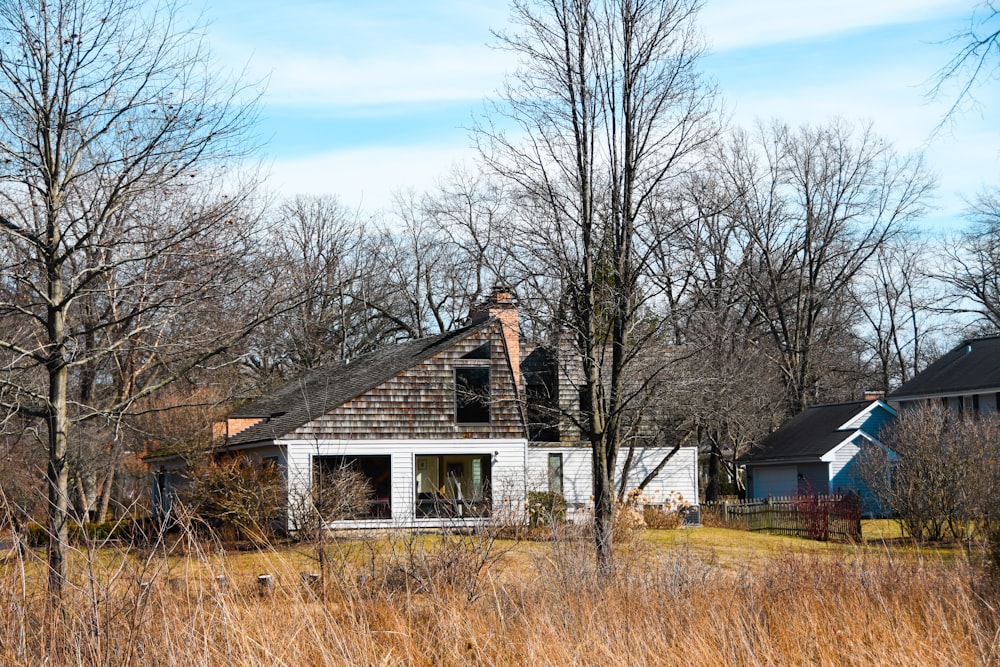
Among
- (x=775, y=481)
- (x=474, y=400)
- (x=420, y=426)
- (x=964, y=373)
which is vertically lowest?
(x=775, y=481)

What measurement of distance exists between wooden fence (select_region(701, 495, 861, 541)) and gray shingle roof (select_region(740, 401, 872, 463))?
Answer: 232 inches

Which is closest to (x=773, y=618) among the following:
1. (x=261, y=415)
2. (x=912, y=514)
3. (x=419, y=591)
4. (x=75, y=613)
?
(x=419, y=591)

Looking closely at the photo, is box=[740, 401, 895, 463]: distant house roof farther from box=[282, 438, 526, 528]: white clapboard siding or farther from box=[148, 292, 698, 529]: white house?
box=[282, 438, 526, 528]: white clapboard siding

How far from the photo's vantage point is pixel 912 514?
22188mm

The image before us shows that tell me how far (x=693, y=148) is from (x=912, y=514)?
13010mm

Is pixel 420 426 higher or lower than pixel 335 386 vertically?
lower

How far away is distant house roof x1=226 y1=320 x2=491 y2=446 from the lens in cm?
2772

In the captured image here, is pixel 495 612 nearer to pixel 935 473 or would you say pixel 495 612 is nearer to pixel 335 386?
pixel 935 473

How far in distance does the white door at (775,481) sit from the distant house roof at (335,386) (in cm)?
1416

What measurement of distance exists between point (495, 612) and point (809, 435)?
30.8 meters

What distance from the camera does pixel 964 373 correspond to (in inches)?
1522

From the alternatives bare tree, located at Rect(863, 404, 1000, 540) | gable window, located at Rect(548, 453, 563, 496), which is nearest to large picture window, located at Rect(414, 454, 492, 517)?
gable window, located at Rect(548, 453, 563, 496)

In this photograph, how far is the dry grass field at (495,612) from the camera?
22.6 ft

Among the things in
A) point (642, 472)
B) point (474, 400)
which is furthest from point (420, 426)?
point (642, 472)
